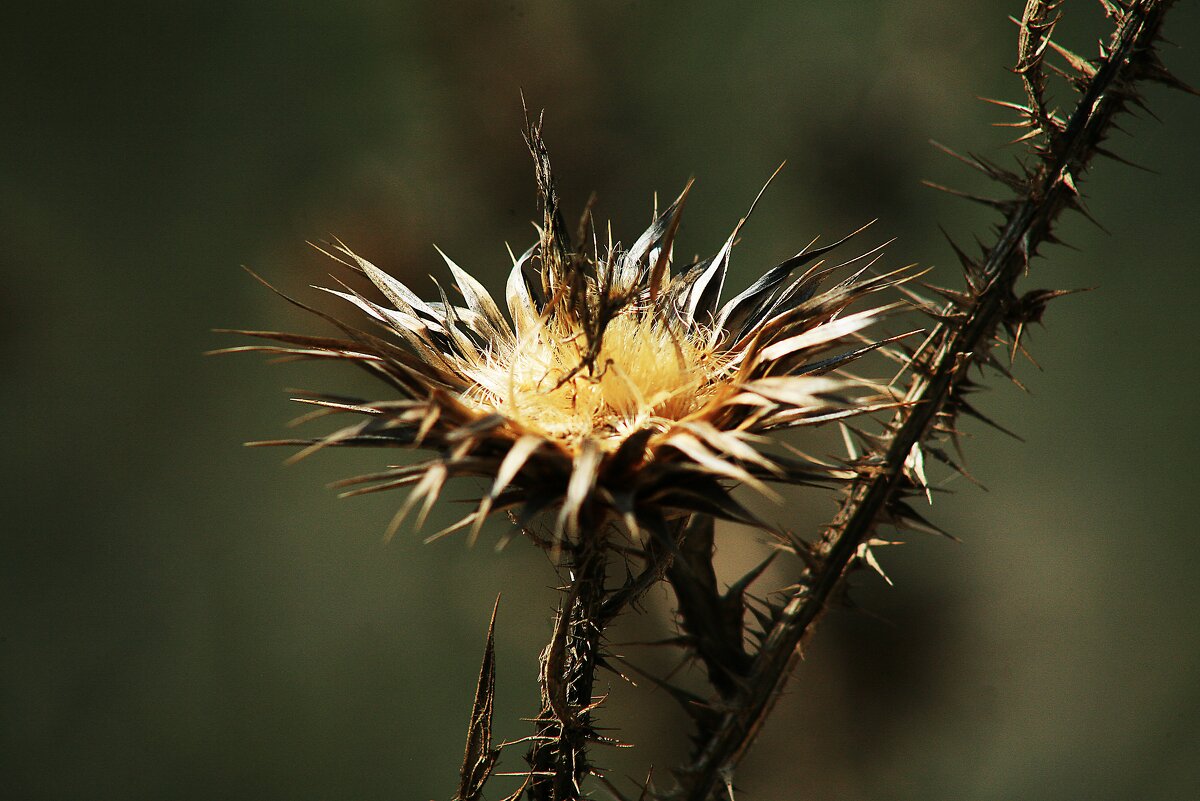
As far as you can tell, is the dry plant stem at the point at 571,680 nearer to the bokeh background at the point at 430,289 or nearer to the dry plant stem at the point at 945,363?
the dry plant stem at the point at 945,363

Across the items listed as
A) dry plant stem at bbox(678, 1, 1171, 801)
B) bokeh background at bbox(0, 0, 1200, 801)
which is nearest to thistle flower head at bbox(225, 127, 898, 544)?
dry plant stem at bbox(678, 1, 1171, 801)

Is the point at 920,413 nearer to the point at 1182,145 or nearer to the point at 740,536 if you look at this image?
the point at 740,536

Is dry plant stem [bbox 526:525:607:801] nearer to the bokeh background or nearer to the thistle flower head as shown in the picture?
the thistle flower head

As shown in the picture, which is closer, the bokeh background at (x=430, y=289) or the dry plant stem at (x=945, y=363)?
the dry plant stem at (x=945, y=363)

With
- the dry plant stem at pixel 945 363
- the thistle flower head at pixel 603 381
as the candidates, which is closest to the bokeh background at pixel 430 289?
the thistle flower head at pixel 603 381

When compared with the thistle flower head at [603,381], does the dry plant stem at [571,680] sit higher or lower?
lower

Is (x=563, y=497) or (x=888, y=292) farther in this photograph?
(x=888, y=292)

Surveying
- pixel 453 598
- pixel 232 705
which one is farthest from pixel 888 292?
pixel 232 705
